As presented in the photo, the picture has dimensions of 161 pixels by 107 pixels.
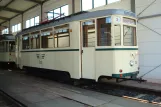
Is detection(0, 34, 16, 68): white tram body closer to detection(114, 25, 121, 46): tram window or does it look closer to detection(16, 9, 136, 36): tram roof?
detection(16, 9, 136, 36): tram roof

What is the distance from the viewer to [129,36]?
7.60 meters

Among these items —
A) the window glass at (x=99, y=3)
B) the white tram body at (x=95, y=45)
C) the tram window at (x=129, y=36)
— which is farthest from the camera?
the window glass at (x=99, y=3)

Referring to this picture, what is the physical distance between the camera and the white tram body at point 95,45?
6.96m

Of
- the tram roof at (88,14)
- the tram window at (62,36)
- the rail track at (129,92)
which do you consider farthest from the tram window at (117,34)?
the tram window at (62,36)

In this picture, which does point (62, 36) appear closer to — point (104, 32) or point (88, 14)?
point (88, 14)

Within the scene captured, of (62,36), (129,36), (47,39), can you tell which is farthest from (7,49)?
(129,36)

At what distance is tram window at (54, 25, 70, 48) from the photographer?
8492 millimetres

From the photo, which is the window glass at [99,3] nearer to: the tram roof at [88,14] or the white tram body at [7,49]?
the tram roof at [88,14]

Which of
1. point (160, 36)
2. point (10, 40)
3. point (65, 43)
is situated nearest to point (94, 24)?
point (65, 43)

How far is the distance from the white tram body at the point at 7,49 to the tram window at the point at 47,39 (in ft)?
25.9

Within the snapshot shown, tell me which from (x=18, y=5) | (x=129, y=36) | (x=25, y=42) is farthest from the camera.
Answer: (x=18, y=5)

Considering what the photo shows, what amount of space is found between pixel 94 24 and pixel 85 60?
4.54 feet

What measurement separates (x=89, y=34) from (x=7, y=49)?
11730 millimetres

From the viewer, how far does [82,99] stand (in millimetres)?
6285
